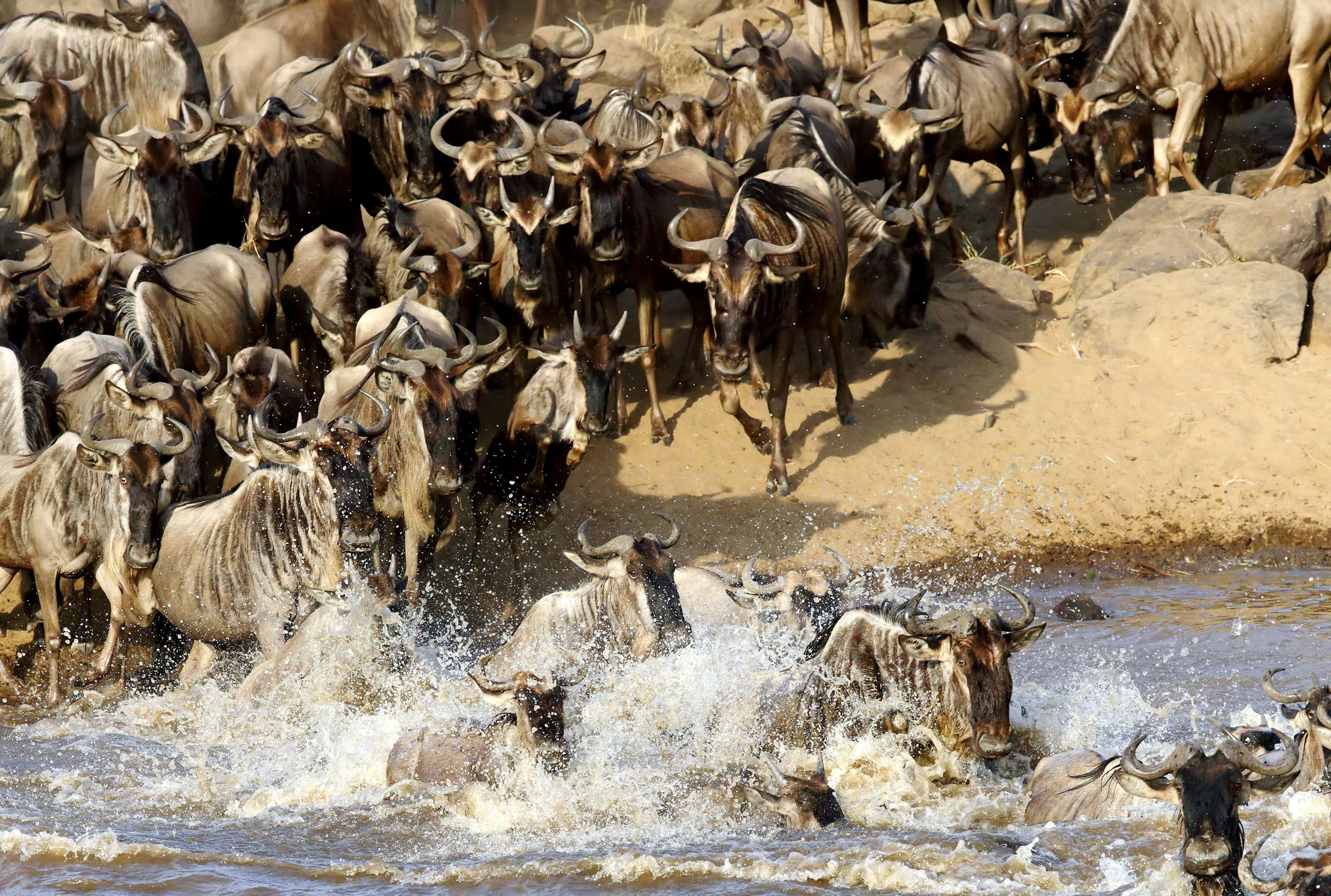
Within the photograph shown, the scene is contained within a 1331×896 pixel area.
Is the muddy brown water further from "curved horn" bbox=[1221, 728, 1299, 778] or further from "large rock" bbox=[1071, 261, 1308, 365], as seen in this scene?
"large rock" bbox=[1071, 261, 1308, 365]

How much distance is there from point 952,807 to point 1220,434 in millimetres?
5268

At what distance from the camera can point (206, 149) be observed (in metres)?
11.0

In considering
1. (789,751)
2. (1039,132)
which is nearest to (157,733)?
(789,751)

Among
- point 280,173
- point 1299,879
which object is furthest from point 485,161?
point 1299,879

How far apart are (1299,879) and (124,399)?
611 cm

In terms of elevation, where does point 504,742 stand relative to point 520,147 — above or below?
below

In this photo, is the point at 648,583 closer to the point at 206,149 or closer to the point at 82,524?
the point at 82,524

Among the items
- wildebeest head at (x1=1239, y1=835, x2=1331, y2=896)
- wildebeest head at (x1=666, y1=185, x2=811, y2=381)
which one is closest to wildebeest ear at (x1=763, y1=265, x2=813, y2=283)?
wildebeest head at (x1=666, y1=185, x2=811, y2=381)

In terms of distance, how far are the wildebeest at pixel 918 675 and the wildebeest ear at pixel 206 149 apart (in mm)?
6066

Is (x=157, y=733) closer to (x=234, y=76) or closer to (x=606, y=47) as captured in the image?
(x=234, y=76)

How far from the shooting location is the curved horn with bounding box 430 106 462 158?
1127 centimetres

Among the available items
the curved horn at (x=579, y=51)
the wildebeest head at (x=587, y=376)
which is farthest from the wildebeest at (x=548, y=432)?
the curved horn at (x=579, y=51)

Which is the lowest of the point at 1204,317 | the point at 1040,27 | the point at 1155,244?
the point at 1204,317

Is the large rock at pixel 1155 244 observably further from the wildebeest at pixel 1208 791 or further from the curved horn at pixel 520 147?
the wildebeest at pixel 1208 791
